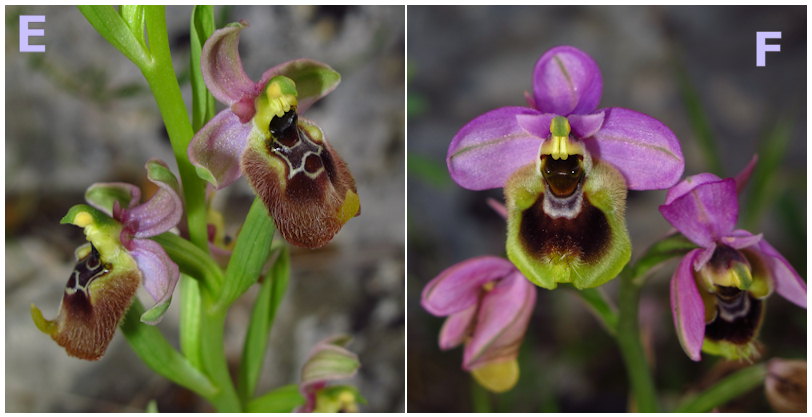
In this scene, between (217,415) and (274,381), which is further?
(274,381)

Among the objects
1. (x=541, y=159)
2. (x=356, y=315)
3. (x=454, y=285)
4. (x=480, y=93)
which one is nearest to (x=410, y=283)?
(x=356, y=315)

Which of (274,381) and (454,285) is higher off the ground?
(454,285)

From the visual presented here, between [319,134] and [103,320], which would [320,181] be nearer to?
[319,134]

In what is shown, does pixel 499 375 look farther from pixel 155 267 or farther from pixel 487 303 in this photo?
pixel 155 267

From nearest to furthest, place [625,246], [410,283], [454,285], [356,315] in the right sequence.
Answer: [625,246], [454,285], [356,315], [410,283]

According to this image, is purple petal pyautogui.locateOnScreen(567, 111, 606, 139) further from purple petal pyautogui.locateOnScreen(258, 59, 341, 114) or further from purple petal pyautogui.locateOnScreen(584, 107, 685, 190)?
purple petal pyautogui.locateOnScreen(258, 59, 341, 114)

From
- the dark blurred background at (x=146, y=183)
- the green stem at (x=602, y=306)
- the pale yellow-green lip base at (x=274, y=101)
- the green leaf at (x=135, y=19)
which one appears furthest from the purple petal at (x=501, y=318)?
the green leaf at (x=135, y=19)
